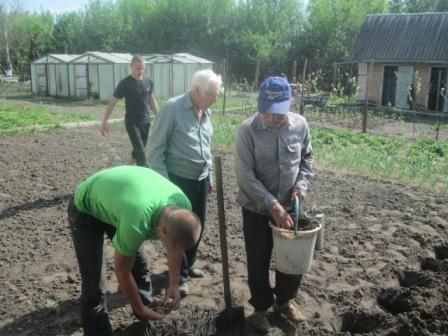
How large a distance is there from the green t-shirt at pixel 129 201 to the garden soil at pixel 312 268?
817 mm

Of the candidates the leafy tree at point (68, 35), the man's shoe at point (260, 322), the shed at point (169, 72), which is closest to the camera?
the man's shoe at point (260, 322)

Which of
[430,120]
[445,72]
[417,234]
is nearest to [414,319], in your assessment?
[417,234]

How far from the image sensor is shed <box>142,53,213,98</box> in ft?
74.1

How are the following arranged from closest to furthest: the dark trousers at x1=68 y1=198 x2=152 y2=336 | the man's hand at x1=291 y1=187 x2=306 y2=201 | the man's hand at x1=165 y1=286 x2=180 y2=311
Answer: the man's hand at x1=165 y1=286 x2=180 y2=311 → the dark trousers at x1=68 y1=198 x2=152 y2=336 → the man's hand at x1=291 y1=187 x2=306 y2=201

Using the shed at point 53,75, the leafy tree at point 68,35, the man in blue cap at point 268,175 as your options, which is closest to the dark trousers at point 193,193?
the man in blue cap at point 268,175

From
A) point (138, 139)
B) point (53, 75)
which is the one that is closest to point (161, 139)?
point (138, 139)

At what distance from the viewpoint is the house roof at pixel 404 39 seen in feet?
68.8

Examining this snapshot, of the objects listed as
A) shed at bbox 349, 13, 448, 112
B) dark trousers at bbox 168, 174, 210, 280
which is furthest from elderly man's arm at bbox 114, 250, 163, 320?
shed at bbox 349, 13, 448, 112

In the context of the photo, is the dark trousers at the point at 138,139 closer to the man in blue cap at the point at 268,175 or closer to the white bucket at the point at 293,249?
the man in blue cap at the point at 268,175

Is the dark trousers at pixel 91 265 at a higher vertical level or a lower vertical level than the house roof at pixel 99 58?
lower

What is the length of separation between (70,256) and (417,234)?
3565mm

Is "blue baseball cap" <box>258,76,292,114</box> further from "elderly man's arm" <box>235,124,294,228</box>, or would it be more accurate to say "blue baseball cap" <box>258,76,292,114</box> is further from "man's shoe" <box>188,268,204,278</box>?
"man's shoe" <box>188,268,204,278</box>

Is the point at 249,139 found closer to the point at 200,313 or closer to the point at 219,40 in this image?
the point at 200,313

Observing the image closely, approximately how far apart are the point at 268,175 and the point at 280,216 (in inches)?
11.8
